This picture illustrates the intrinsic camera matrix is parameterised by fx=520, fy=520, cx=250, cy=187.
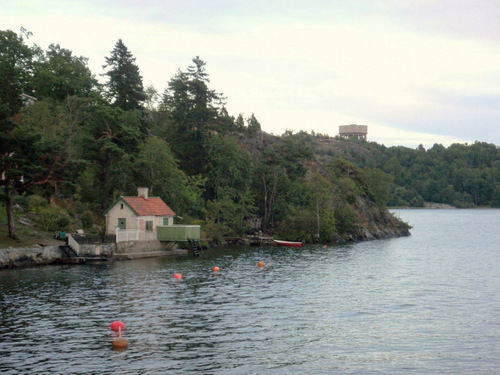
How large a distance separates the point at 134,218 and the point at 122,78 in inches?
1054

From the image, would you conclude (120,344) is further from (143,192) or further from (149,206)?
(143,192)

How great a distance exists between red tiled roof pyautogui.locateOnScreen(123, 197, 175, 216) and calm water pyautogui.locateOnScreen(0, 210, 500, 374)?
9077 mm

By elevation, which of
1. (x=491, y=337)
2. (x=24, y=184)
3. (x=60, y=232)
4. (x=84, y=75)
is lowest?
(x=491, y=337)

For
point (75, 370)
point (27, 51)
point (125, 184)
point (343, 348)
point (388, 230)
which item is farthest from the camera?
point (388, 230)

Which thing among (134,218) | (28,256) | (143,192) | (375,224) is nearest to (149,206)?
(143,192)

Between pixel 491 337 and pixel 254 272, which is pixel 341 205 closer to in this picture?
pixel 254 272

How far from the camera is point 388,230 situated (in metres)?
125

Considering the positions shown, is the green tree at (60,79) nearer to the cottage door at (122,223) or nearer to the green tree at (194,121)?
the green tree at (194,121)

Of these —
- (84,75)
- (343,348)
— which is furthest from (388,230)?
(343,348)

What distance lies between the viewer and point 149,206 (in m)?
73.6

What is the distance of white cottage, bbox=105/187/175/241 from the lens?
70.6m

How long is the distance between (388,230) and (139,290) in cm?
8981

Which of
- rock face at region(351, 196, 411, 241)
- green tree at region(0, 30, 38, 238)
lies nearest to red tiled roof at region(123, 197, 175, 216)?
green tree at region(0, 30, 38, 238)

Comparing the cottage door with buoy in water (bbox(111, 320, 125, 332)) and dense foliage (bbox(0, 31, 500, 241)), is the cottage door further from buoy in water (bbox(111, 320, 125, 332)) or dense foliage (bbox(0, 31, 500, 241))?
buoy in water (bbox(111, 320, 125, 332))
